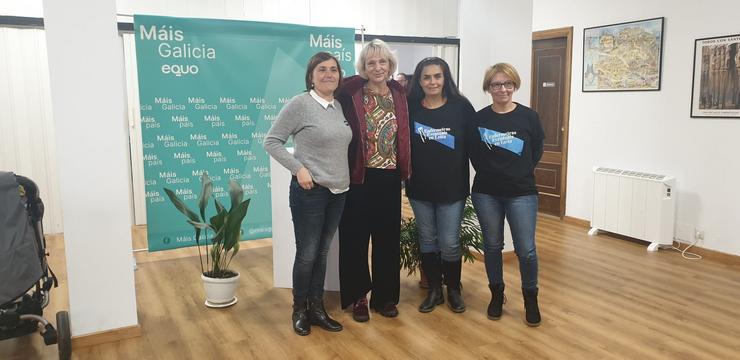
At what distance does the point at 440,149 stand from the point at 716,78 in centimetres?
266

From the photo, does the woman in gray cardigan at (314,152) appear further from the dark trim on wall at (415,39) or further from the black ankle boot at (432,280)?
the dark trim on wall at (415,39)

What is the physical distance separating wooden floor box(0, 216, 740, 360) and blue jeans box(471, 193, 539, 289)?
31cm

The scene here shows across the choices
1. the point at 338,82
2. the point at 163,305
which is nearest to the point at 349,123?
the point at 338,82

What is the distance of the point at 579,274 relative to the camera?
13.2 ft

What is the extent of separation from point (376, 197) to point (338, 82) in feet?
2.01

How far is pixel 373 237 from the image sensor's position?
3.07 m

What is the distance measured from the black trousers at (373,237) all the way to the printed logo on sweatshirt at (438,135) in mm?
250

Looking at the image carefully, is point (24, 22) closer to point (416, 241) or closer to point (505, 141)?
point (416, 241)

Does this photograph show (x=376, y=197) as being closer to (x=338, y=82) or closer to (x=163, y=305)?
(x=338, y=82)

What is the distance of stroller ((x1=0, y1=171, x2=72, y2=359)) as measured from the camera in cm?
227

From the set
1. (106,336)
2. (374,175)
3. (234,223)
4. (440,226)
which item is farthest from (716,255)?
(106,336)

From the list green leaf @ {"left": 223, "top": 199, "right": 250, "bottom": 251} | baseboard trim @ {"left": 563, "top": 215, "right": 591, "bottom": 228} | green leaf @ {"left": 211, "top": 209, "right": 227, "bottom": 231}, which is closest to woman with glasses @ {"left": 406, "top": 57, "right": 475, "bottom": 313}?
green leaf @ {"left": 223, "top": 199, "right": 250, "bottom": 251}

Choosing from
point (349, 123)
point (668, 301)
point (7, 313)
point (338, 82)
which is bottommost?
point (668, 301)

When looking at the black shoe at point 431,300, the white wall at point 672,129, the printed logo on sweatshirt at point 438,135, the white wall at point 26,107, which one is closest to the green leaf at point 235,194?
the printed logo on sweatshirt at point 438,135
